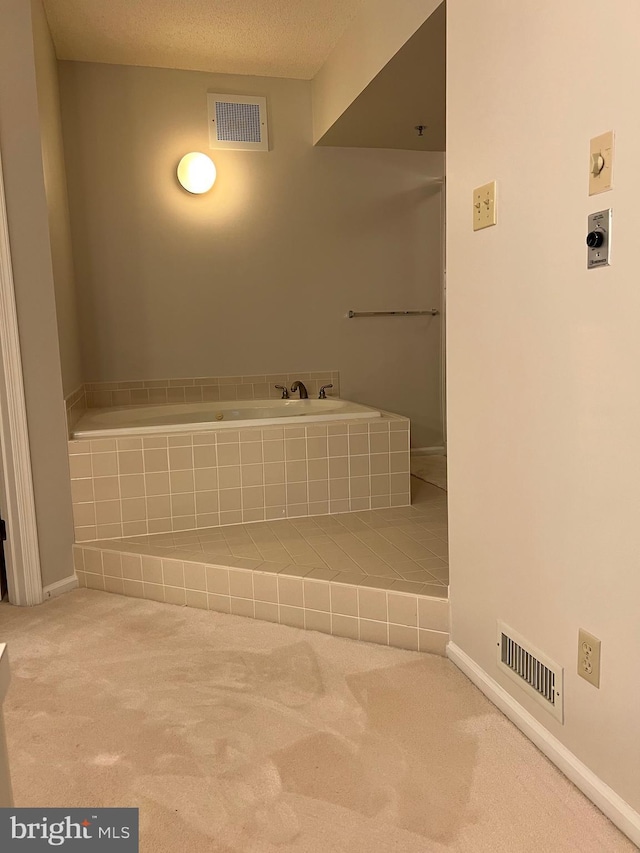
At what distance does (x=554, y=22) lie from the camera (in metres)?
1.37

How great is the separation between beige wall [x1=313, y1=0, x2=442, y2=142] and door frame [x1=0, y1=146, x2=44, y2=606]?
64.7 inches

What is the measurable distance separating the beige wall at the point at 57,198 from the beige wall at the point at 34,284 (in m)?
0.18

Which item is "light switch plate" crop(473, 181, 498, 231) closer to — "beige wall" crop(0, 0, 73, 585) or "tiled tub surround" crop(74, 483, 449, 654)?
"tiled tub surround" crop(74, 483, 449, 654)

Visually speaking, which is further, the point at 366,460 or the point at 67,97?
the point at 67,97

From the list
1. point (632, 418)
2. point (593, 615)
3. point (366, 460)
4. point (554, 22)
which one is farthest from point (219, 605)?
point (554, 22)

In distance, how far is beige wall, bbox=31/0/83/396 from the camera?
2.76 meters

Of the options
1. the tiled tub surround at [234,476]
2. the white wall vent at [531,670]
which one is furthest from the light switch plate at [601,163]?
the tiled tub surround at [234,476]

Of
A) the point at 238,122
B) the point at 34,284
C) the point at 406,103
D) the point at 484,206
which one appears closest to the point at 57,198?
the point at 34,284

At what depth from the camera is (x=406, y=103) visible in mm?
3338

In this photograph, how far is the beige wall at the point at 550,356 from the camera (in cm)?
124

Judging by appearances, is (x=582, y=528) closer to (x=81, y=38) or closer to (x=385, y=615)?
(x=385, y=615)

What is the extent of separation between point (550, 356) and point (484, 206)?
1.54 feet

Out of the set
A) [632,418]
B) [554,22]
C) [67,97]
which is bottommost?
[632,418]

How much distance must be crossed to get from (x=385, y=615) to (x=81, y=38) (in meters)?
3.15
